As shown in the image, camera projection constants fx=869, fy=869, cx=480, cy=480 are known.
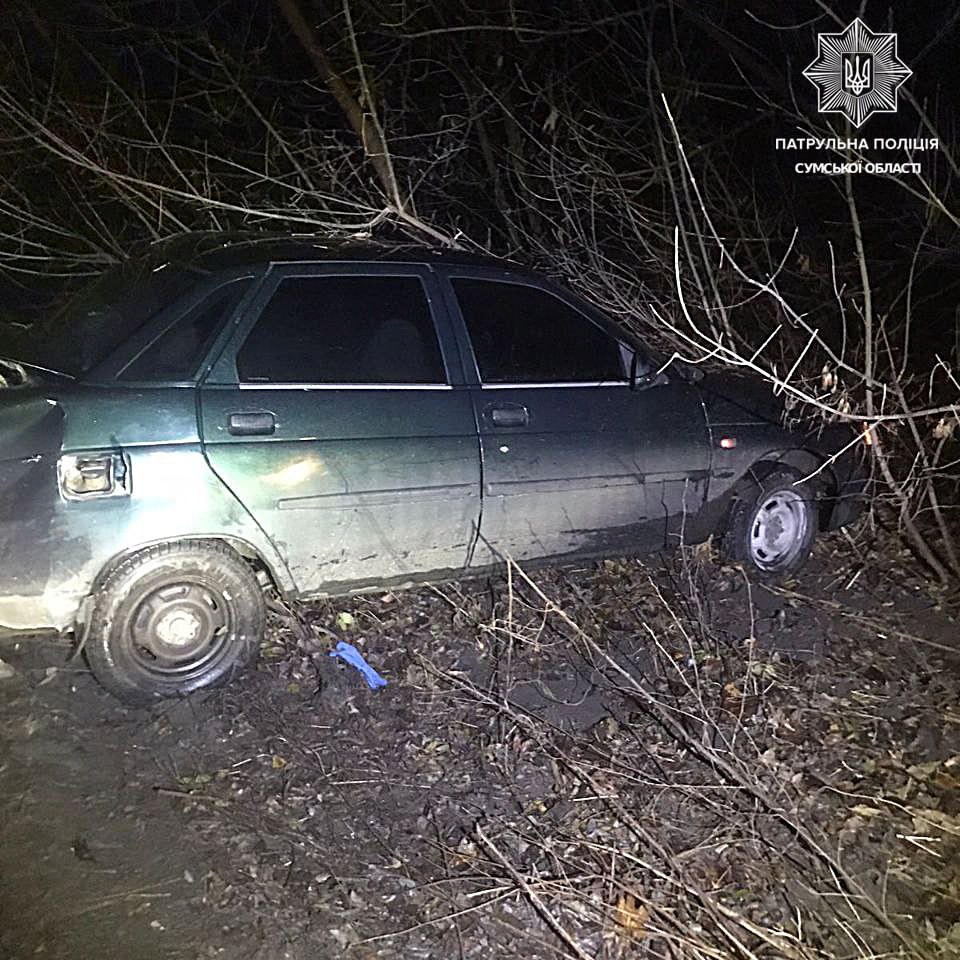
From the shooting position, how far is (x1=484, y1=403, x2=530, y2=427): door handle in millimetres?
3955

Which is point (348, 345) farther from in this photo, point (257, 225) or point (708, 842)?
point (257, 225)

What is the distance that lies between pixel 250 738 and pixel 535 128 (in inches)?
247

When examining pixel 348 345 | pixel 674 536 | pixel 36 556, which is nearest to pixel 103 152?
pixel 348 345

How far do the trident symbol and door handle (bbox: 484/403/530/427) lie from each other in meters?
3.02

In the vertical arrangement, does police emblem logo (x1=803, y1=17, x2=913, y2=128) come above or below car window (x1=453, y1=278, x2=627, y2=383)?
above

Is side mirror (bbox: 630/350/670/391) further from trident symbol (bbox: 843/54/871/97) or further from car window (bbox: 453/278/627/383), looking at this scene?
trident symbol (bbox: 843/54/871/97)

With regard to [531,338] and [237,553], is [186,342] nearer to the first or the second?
[237,553]

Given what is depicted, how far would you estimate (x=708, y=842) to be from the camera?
2.81m

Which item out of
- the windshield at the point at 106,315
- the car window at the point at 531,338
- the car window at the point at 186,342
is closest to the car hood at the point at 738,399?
the car window at the point at 531,338

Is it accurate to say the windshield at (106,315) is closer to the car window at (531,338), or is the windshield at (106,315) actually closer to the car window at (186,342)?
the car window at (186,342)

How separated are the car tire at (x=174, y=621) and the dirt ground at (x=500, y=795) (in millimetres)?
127

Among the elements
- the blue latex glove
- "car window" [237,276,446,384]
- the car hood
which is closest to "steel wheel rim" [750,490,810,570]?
the car hood

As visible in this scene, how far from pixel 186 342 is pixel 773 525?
3.33 metres

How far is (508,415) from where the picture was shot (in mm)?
3998
